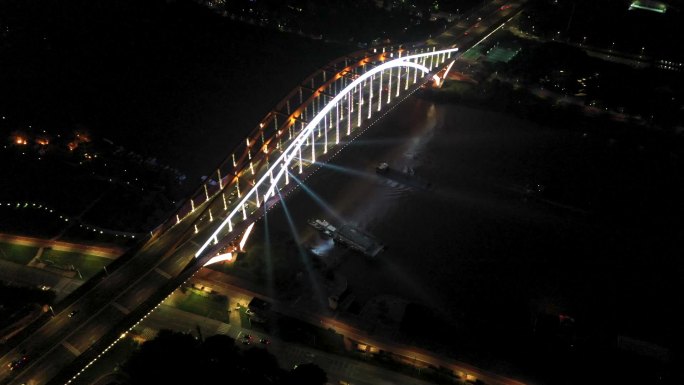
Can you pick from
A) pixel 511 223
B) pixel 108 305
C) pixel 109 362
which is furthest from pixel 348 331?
pixel 511 223

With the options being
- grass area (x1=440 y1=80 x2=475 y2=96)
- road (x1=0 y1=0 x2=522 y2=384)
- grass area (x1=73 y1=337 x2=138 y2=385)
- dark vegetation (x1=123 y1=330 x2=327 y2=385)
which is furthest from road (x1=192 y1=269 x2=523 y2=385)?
grass area (x1=440 y1=80 x2=475 y2=96)

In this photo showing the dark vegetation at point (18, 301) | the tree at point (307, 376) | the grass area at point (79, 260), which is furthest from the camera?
the grass area at point (79, 260)

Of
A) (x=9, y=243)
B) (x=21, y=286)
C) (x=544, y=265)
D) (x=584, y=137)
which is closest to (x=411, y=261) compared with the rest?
(x=544, y=265)

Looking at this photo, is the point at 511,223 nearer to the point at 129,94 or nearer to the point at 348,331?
the point at 348,331

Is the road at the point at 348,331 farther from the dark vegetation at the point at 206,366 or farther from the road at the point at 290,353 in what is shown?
the dark vegetation at the point at 206,366

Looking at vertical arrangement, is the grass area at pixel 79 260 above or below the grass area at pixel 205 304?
above

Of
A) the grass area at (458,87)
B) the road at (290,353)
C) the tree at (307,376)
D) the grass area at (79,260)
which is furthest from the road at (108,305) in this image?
the grass area at (458,87)

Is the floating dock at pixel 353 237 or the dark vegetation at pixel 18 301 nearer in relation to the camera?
the dark vegetation at pixel 18 301

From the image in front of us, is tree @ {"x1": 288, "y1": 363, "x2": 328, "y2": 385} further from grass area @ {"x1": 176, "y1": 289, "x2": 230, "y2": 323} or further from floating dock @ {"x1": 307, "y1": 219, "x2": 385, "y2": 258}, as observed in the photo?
floating dock @ {"x1": 307, "y1": 219, "x2": 385, "y2": 258}
